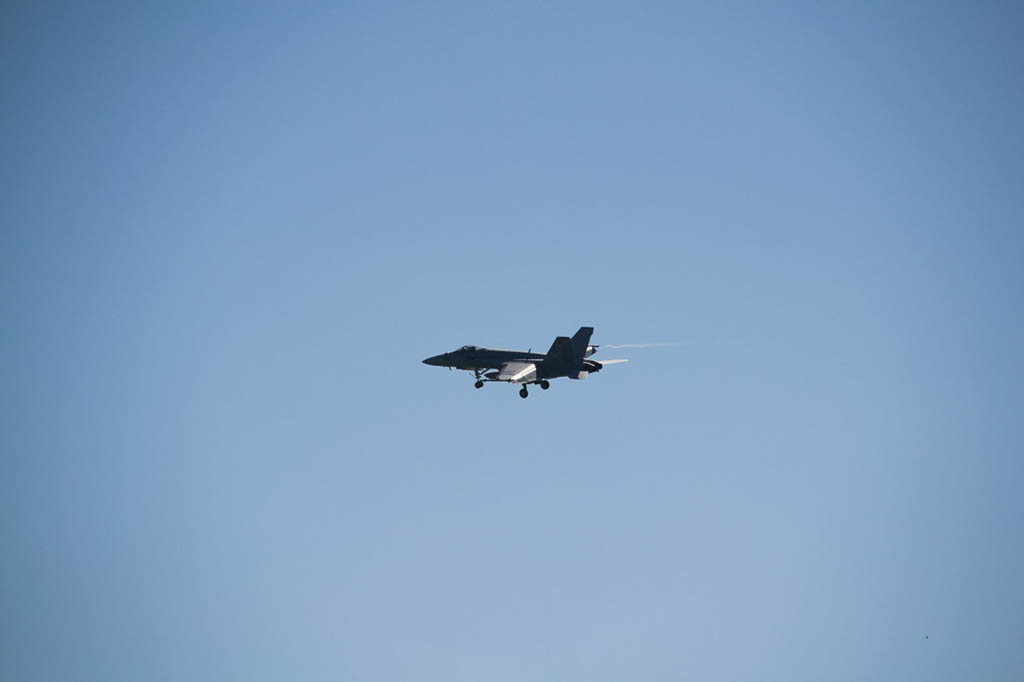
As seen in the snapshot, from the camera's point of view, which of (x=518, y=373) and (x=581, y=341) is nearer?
(x=518, y=373)

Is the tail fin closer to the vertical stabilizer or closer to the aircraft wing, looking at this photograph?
the vertical stabilizer

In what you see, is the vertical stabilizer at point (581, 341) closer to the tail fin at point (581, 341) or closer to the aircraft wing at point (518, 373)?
the tail fin at point (581, 341)

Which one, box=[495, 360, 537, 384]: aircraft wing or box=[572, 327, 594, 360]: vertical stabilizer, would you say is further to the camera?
box=[572, 327, 594, 360]: vertical stabilizer

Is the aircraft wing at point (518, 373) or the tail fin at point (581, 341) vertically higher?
the tail fin at point (581, 341)

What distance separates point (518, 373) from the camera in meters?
94.0

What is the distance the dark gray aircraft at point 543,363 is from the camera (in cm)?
9325

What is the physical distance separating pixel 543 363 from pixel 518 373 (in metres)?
2.34

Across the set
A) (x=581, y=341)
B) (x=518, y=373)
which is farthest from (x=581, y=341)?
(x=518, y=373)

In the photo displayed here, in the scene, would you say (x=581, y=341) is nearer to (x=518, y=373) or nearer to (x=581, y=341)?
(x=581, y=341)

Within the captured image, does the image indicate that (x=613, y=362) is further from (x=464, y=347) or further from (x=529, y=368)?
(x=464, y=347)

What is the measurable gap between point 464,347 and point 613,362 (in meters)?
15.4

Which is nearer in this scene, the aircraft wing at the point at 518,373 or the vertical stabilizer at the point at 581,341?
the aircraft wing at the point at 518,373

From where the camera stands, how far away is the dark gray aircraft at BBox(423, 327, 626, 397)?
9325cm

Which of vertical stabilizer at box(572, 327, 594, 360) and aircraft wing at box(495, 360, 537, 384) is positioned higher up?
vertical stabilizer at box(572, 327, 594, 360)
